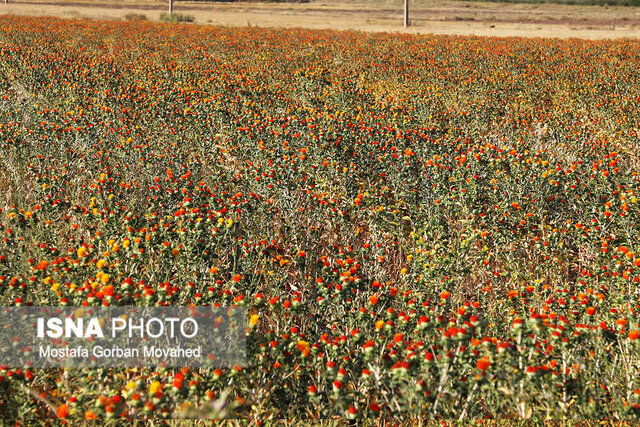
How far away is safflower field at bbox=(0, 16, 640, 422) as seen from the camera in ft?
7.43

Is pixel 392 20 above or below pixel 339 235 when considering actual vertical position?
above

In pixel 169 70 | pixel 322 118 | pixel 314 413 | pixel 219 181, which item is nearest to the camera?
pixel 314 413

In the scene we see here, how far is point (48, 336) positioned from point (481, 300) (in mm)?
2748

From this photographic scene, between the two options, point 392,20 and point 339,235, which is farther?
point 392,20

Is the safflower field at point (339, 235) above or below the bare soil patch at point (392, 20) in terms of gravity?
below

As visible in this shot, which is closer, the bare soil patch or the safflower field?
the safflower field

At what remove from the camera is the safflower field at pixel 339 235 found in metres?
2.26

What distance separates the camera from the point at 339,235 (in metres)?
4.43

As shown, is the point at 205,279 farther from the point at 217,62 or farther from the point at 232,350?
the point at 217,62

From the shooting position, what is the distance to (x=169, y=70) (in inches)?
405

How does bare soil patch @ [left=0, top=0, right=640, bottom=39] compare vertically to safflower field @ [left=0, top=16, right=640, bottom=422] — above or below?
above

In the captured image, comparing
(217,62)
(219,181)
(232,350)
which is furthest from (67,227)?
(217,62)

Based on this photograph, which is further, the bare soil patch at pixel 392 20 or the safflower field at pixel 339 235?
the bare soil patch at pixel 392 20

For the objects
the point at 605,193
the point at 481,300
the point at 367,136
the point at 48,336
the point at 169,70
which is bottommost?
the point at 481,300
